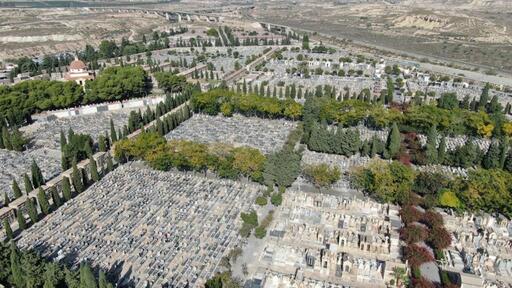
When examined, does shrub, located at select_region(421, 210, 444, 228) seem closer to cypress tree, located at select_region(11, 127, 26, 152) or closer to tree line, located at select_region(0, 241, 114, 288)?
tree line, located at select_region(0, 241, 114, 288)

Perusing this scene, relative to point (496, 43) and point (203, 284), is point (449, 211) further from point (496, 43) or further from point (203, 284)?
point (496, 43)

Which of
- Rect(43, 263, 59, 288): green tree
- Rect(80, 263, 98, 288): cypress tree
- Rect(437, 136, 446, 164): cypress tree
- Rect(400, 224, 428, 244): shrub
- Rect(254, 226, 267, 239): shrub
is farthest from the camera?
Rect(437, 136, 446, 164): cypress tree

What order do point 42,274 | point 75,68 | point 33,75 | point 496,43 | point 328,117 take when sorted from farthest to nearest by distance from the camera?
point 496,43
point 33,75
point 75,68
point 328,117
point 42,274

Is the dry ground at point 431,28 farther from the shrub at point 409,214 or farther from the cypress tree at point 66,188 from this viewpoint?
the cypress tree at point 66,188

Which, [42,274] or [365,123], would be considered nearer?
[42,274]

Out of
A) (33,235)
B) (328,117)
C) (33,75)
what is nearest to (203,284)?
(33,235)

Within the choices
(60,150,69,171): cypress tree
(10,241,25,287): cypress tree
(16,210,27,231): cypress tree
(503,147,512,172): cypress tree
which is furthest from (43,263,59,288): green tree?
(503,147,512,172): cypress tree

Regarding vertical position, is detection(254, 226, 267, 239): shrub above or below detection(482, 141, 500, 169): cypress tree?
below
